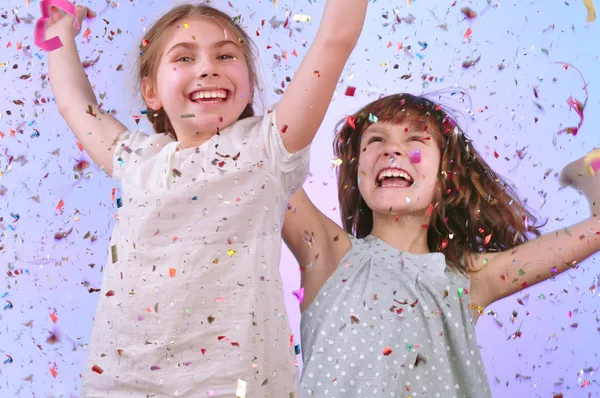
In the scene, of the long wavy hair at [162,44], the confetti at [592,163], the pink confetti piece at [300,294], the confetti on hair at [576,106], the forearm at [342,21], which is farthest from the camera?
the confetti on hair at [576,106]

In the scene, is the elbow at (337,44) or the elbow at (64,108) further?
the elbow at (64,108)

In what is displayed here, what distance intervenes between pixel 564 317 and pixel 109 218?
1.04 metres

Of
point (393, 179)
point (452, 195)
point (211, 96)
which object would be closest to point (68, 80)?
point (211, 96)

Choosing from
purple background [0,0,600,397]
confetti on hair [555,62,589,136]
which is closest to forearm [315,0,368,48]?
purple background [0,0,600,397]

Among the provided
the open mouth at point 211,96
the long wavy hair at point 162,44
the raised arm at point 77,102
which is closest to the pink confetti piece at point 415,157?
the long wavy hair at point 162,44

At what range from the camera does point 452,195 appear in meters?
1.87

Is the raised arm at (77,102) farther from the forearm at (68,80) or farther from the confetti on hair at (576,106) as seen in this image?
the confetti on hair at (576,106)

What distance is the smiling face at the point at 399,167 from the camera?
1.78 metres

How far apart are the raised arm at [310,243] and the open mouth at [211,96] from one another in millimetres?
321

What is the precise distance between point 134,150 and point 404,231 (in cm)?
58

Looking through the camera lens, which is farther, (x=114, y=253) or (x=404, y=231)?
(x=404, y=231)

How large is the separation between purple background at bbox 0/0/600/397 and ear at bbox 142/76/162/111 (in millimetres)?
266

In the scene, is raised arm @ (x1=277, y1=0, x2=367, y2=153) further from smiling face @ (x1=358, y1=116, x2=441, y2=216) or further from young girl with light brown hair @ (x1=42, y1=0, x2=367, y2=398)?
smiling face @ (x1=358, y1=116, x2=441, y2=216)

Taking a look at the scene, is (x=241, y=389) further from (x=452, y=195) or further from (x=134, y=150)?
(x=452, y=195)
